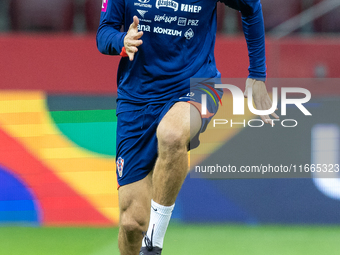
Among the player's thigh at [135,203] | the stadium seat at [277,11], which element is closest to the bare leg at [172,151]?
the player's thigh at [135,203]

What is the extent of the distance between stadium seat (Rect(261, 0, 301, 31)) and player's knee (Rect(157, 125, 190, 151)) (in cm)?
357

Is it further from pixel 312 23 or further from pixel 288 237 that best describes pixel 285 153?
pixel 312 23

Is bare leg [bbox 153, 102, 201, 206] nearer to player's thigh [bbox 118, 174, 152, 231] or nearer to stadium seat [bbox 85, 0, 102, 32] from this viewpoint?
player's thigh [bbox 118, 174, 152, 231]

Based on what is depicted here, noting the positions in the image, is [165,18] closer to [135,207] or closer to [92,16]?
[135,207]

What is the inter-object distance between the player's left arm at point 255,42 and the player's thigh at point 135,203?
0.70 metres

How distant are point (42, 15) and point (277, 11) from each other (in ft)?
7.93

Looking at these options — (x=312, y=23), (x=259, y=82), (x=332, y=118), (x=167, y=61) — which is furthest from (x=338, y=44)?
(x=167, y=61)

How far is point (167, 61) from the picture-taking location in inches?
99.9

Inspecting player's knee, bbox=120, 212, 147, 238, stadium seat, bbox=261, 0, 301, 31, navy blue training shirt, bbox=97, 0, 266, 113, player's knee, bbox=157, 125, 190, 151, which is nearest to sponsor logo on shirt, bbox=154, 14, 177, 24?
navy blue training shirt, bbox=97, 0, 266, 113

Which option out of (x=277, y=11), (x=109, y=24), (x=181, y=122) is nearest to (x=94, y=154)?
(x=109, y=24)

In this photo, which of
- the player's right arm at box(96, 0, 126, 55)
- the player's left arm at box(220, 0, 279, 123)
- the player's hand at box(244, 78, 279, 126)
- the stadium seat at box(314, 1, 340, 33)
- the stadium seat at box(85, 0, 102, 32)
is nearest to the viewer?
the player's right arm at box(96, 0, 126, 55)

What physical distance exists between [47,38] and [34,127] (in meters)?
0.73

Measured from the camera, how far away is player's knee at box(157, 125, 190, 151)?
6.92 ft

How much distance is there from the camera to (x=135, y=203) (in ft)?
8.80
